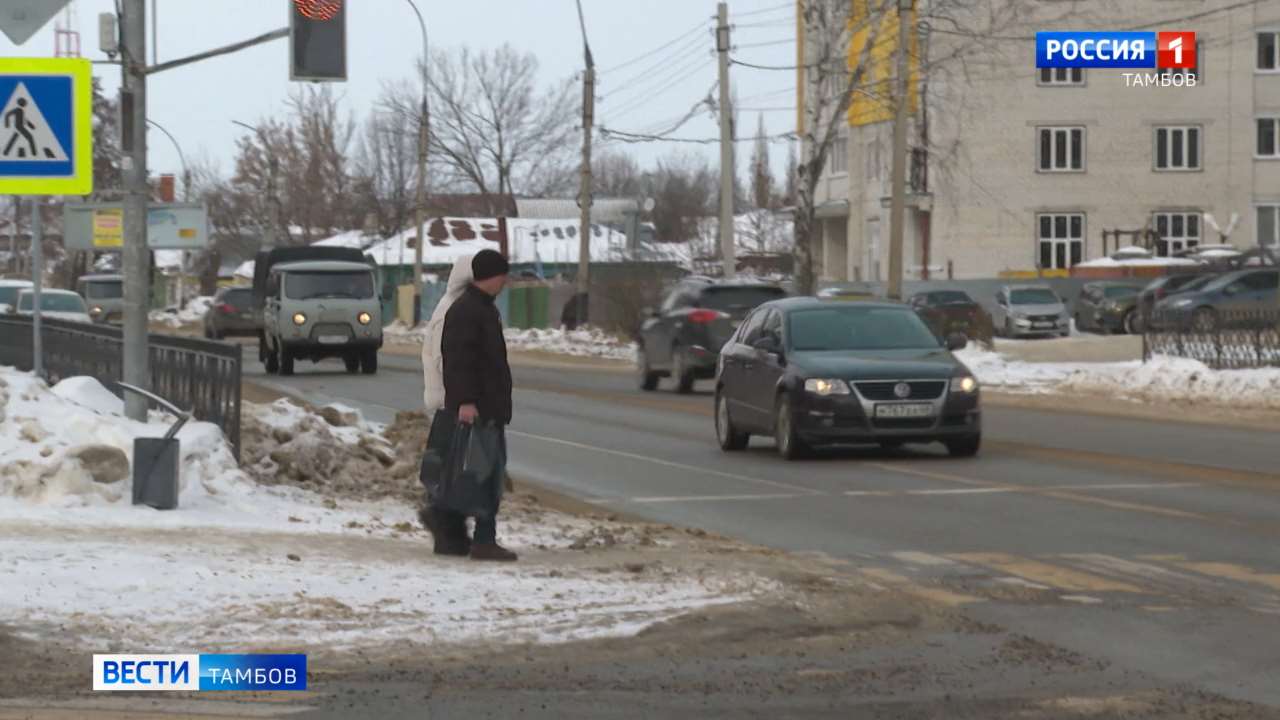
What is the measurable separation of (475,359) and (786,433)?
8.88 metres

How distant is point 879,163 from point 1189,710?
72.3 metres

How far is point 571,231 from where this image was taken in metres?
99.4

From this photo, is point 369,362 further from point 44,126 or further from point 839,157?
point 839,157

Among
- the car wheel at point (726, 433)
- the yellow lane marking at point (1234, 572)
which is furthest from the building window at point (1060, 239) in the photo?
the yellow lane marking at point (1234, 572)

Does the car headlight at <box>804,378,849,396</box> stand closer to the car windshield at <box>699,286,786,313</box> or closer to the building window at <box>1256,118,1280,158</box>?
the car windshield at <box>699,286,786,313</box>

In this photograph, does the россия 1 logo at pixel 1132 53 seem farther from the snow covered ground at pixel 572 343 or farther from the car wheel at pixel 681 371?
the car wheel at pixel 681 371

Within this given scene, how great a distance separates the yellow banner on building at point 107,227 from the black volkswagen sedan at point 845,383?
2694 cm

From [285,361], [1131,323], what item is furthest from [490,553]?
[1131,323]

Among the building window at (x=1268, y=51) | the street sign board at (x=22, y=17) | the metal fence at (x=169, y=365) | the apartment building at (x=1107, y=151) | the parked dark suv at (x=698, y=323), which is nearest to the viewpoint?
the street sign board at (x=22, y=17)

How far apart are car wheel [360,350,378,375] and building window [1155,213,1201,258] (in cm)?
4084

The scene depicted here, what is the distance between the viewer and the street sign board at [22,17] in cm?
1350

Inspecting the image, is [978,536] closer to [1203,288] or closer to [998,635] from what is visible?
[998,635]

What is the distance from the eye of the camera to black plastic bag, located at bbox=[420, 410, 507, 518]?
11.1 m

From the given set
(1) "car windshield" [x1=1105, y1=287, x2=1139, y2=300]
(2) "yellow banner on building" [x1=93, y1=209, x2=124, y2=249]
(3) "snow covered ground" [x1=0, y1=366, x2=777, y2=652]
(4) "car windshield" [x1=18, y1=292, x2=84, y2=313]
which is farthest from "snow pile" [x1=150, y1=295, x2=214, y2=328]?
(3) "snow covered ground" [x1=0, y1=366, x2=777, y2=652]
